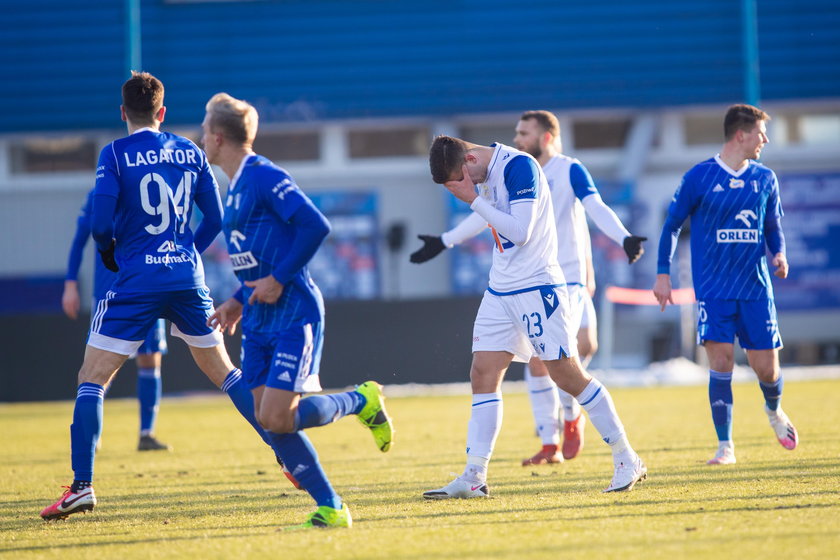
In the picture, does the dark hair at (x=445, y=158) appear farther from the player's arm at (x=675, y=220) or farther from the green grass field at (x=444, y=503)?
the player's arm at (x=675, y=220)

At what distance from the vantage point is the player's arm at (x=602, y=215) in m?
6.18

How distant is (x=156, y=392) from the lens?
29.7 feet

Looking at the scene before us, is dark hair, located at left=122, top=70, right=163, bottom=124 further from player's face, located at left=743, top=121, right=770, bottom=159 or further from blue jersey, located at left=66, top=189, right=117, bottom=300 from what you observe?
player's face, located at left=743, top=121, right=770, bottom=159

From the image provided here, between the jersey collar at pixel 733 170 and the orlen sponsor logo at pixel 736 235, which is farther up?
the jersey collar at pixel 733 170

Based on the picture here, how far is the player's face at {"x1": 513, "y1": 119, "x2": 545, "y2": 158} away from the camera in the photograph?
718 centimetres

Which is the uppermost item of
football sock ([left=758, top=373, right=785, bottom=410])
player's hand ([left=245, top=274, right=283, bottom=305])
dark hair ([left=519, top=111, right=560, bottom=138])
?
dark hair ([left=519, top=111, right=560, bottom=138])

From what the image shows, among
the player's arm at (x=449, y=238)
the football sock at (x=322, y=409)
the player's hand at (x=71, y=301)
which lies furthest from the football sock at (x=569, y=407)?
the player's hand at (x=71, y=301)

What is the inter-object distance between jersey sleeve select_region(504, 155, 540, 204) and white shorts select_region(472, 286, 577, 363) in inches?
18.7

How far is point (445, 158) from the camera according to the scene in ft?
17.6

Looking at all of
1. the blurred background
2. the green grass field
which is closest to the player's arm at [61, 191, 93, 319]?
the green grass field

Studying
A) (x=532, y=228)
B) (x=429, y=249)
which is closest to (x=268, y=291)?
(x=532, y=228)

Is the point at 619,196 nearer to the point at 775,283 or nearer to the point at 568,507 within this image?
the point at 775,283

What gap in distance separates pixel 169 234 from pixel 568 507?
7.87 ft

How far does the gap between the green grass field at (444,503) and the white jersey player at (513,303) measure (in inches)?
11.2
